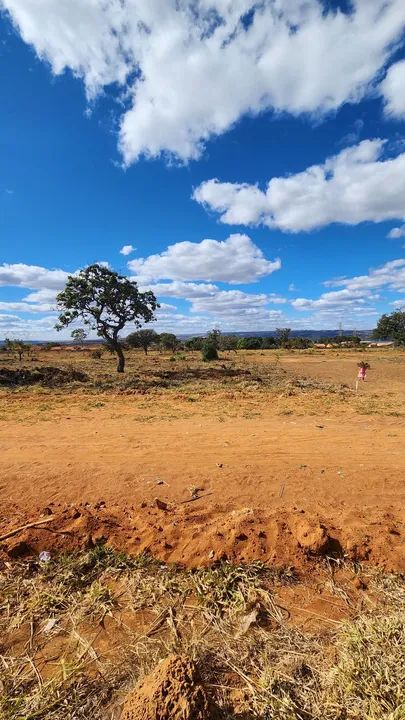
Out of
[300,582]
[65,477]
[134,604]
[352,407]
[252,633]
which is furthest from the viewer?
[352,407]

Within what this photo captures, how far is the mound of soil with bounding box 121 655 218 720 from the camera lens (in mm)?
1911

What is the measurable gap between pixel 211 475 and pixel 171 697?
12.8 feet

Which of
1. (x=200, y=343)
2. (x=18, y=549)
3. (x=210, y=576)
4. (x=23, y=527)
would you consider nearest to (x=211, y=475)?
(x=210, y=576)

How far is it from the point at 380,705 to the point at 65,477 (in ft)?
15.8

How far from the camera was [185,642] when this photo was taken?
267 cm

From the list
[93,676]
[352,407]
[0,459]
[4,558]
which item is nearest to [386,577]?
[93,676]

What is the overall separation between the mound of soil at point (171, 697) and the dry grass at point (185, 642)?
253mm

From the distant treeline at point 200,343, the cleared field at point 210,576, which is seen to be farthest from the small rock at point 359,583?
the distant treeline at point 200,343

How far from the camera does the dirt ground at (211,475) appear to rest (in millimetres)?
3908

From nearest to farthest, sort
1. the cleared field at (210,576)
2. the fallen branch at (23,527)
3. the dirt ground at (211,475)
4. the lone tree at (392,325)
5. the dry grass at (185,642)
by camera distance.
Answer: the dry grass at (185,642) < the cleared field at (210,576) < the fallen branch at (23,527) < the dirt ground at (211,475) < the lone tree at (392,325)

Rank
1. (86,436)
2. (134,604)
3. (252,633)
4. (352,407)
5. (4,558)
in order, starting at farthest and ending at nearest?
(352,407)
(86,436)
(4,558)
(134,604)
(252,633)

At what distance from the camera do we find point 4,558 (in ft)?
11.8

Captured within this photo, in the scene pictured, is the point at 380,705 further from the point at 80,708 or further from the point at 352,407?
the point at 352,407

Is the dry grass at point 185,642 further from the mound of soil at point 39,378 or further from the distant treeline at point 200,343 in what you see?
the distant treeline at point 200,343
